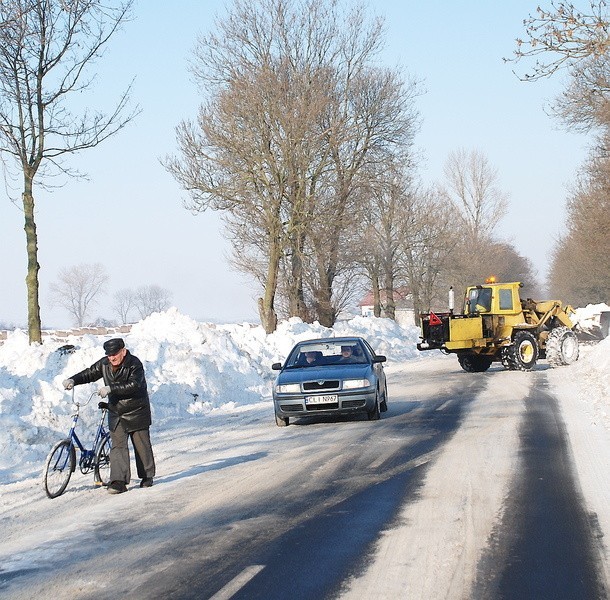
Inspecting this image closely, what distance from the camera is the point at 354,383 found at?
15.9 meters

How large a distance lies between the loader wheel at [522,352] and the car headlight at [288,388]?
12.3 metres

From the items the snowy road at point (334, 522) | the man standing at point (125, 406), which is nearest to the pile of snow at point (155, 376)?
the snowy road at point (334, 522)

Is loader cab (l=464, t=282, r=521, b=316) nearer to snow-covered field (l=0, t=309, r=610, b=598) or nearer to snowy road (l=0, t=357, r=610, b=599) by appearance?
snow-covered field (l=0, t=309, r=610, b=598)

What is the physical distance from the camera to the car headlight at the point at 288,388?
16.0 m

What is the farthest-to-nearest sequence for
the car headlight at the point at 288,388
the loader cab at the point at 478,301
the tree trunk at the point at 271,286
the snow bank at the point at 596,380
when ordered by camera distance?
the tree trunk at the point at 271,286 < the loader cab at the point at 478,301 < the snow bank at the point at 596,380 < the car headlight at the point at 288,388

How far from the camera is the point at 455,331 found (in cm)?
2653

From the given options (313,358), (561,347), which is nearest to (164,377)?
(313,358)

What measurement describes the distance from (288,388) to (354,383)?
3.62ft

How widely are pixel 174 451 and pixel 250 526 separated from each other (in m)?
5.59

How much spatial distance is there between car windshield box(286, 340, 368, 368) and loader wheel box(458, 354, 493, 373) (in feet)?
37.7

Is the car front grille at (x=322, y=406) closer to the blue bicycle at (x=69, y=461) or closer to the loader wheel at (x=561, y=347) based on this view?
the blue bicycle at (x=69, y=461)

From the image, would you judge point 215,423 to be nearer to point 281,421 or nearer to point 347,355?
point 281,421

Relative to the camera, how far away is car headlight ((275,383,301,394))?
15952 millimetres

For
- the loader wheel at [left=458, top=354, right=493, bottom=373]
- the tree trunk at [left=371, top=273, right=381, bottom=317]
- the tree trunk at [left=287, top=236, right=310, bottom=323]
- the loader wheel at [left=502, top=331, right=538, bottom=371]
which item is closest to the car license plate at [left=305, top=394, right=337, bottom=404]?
the loader wheel at [left=502, top=331, right=538, bottom=371]
